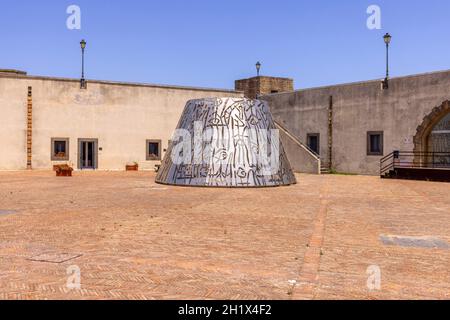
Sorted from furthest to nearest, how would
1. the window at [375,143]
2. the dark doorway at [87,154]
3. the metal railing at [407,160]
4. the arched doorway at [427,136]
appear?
the dark doorway at [87,154]
the window at [375,143]
the metal railing at [407,160]
the arched doorway at [427,136]

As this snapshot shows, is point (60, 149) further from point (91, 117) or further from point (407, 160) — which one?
point (407, 160)

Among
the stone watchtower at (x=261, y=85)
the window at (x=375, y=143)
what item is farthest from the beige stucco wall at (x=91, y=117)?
the window at (x=375, y=143)

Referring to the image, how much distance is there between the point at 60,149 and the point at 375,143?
2046 cm

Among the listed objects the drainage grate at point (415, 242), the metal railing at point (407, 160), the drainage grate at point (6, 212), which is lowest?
the drainage grate at point (415, 242)

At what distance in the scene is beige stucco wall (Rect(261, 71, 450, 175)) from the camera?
84.7ft

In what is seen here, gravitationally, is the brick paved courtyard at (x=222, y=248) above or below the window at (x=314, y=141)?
below

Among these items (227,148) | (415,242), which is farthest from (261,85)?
(415,242)

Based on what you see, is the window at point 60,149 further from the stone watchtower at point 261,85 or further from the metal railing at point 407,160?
the metal railing at point 407,160

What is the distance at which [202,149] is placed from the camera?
19.5 meters

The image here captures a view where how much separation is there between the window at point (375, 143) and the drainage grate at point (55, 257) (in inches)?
947

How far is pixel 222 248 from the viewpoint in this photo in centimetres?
785

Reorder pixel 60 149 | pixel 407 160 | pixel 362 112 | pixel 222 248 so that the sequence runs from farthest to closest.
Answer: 1. pixel 60 149
2. pixel 362 112
3. pixel 407 160
4. pixel 222 248

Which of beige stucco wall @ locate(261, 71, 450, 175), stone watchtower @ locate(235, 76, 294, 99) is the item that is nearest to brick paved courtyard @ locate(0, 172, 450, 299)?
beige stucco wall @ locate(261, 71, 450, 175)

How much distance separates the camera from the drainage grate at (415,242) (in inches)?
323
